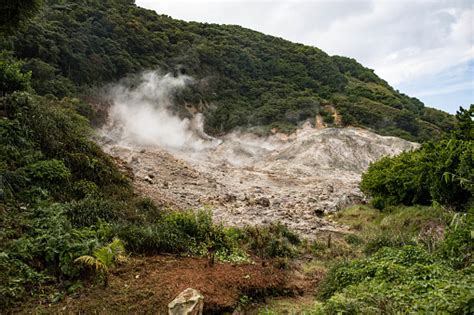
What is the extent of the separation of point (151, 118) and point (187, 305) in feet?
98.0

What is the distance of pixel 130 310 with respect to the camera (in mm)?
5750

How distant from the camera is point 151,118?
34.1 m

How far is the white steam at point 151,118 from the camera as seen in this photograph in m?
30.2

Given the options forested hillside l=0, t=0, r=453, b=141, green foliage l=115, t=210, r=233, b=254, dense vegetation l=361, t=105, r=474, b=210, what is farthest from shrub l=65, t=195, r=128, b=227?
forested hillside l=0, t=0, r=453, b=141

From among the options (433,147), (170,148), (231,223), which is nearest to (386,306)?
(231,223)

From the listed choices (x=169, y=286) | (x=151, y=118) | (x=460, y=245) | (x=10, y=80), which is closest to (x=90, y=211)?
(x=169, y=286)

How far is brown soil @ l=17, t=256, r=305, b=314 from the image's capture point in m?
5.79

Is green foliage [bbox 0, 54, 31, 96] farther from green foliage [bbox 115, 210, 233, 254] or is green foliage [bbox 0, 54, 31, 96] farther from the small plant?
the small plant

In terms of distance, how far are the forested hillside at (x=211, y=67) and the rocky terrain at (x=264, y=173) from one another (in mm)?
5604

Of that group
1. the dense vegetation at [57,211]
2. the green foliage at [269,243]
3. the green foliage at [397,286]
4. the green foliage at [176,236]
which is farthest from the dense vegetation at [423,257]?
the dense vegetation at [57,211]

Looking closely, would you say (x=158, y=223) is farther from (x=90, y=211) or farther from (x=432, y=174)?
(x=432, y=174)

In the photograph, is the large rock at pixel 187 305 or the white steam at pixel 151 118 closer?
the large rock at pixel 187 305

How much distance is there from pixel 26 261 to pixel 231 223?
7943mm

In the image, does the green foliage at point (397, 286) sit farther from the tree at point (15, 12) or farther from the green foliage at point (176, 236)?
the tree at point (15, 12)
